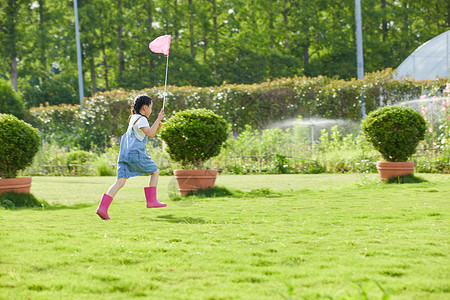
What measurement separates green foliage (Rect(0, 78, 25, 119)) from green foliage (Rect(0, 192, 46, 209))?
12.2 metres

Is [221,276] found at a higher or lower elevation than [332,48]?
lower

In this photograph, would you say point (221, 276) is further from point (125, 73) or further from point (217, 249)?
point (125, 73)

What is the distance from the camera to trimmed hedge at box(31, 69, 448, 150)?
14.7 m

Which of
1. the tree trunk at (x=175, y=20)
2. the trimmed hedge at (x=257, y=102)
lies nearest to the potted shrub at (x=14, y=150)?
the trimmed hedge at (x=257, y=102)

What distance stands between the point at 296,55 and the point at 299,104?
16347 mm

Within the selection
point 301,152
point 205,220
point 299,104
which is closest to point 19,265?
point 205,220

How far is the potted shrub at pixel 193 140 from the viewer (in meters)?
7.80

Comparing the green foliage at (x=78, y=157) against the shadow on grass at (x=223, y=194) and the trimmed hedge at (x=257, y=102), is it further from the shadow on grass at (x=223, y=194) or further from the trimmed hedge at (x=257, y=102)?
the shadow on grass at (x=223, y=194)

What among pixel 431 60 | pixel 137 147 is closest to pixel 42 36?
pixel 431 60

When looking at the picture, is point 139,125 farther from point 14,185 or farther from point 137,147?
point 14,185

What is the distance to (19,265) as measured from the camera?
3.37m

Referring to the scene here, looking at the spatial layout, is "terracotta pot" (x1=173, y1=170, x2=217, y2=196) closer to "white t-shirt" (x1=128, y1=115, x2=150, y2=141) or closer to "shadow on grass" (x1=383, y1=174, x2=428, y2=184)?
"white t-shirt" (x1=128, y1=115, x2=150, y2=141)

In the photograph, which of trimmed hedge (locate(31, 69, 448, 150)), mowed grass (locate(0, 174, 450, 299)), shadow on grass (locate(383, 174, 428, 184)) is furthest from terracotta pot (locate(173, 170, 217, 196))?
trimmed hedge (locate(31, 69, 448, 150))

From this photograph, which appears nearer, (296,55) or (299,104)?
(299,104)
